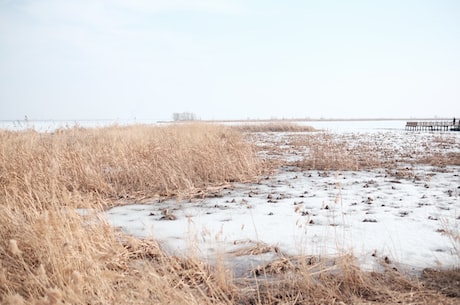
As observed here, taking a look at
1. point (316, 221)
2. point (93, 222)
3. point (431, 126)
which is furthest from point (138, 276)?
point (431, 126)

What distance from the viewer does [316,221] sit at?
443 centimetres

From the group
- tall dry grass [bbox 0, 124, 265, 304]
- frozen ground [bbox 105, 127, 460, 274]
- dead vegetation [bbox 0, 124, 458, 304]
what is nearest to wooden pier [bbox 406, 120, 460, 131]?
frozen ground [bbox 105, 127, 460, 274]

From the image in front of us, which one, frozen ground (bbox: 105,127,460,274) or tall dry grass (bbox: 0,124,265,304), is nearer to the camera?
tall dry grass (bbox: 0,124,265,304)

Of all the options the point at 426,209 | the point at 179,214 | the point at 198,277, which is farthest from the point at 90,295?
the point at 426,209

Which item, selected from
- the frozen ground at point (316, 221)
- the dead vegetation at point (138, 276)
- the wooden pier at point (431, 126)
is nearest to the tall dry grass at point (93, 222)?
the dead vegetation at point (138, 276)

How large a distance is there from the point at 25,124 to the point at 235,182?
22.0 ft

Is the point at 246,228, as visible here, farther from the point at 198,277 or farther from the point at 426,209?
the point at 426,209

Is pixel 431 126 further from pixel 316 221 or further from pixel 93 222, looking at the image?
pixel 93 222

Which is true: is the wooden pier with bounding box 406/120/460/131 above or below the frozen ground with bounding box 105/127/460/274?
above

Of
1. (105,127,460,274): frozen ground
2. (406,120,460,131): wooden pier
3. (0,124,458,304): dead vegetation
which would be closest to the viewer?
(0,124,458,304): dead vegetation

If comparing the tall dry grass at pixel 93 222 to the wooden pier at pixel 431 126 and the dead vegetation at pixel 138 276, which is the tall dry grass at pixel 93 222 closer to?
the dead vegetation at pixel 138 276

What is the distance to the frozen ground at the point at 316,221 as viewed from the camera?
333 centimetres

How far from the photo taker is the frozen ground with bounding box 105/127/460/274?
333 cm

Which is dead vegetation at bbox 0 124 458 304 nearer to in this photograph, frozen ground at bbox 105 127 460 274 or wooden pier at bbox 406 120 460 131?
frozen ground at bbox 105 127 460 274
